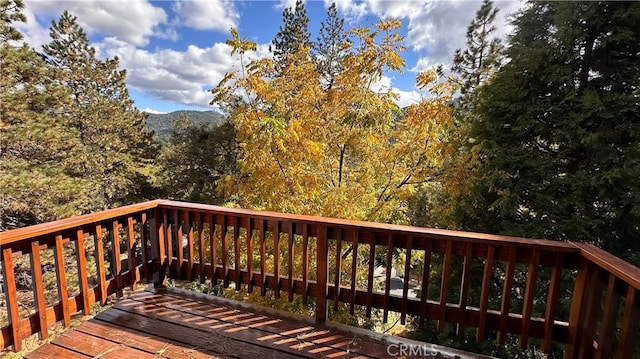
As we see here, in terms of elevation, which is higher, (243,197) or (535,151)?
(535,151)

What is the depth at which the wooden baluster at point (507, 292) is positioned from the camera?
1964 mm

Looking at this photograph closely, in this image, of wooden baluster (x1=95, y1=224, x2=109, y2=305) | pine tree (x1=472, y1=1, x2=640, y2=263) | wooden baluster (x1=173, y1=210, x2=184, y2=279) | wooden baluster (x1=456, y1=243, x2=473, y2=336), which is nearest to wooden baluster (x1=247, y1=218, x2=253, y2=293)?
wooden baluster (x1=173, y1=210, x2=184, y2=279)

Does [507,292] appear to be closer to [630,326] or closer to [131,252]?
[630,326]

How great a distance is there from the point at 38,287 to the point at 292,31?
13543mm

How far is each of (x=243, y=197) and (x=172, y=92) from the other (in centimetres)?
817

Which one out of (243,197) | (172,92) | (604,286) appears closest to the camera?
(604,286)

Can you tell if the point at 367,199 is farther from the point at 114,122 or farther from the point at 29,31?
the point at 114,122

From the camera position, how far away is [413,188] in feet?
15.9

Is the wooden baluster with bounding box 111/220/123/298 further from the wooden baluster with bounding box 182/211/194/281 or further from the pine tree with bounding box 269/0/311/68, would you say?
the pine tree with bounding box 269/0/311/68

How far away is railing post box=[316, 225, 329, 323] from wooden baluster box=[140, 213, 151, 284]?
1541mm

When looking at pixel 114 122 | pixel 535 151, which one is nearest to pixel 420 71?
pixel 535 151

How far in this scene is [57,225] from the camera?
78.4 inches

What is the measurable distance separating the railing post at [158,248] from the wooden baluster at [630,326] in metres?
3.21

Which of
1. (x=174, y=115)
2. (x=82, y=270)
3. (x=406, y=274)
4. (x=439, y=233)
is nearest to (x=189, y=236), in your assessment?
(x=82, y=270)
